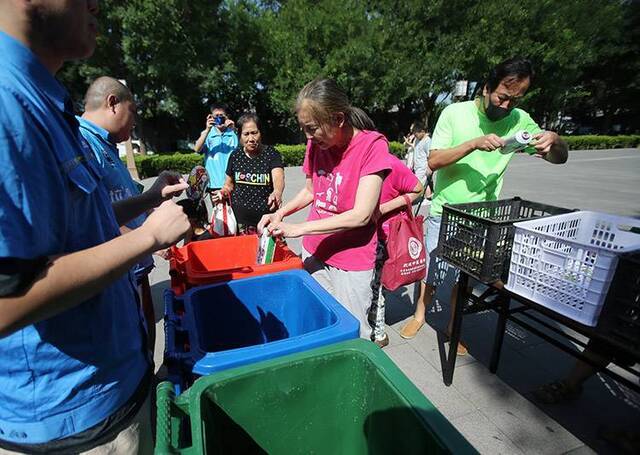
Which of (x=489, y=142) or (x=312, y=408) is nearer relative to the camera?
(x=312, y=408)

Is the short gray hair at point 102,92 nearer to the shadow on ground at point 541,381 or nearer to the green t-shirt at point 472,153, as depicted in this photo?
the green t-shirt at point 472,153

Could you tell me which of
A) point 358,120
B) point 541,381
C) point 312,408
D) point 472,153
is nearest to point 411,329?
point 541,381

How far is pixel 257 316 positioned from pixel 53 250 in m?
1.03

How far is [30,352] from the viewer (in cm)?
74

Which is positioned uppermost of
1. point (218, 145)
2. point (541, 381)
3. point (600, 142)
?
point (218, 145)

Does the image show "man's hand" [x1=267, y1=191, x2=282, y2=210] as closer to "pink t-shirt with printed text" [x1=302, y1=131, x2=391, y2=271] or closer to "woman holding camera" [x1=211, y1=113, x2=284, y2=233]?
"woman holding camera" [x1=211, y1=113, x2=284, y2=233]

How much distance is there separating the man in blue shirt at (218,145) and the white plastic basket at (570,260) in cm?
335

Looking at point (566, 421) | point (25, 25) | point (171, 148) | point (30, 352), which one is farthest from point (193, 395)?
point (171, 148)

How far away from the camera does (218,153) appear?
419 centimetres

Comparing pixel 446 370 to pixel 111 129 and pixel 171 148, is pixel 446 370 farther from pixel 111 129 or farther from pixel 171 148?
pixel 171 148

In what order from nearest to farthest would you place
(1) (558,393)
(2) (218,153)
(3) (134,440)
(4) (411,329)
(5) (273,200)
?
(3) (134,440) → (1) (558,393) → (4) (411,329) → (5) (273,200) → (2) (218,153)

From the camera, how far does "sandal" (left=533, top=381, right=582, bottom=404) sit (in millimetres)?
2150

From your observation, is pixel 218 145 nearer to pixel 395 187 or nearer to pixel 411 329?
pixel 395 187

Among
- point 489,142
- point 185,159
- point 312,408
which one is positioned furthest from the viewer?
point 185,159
